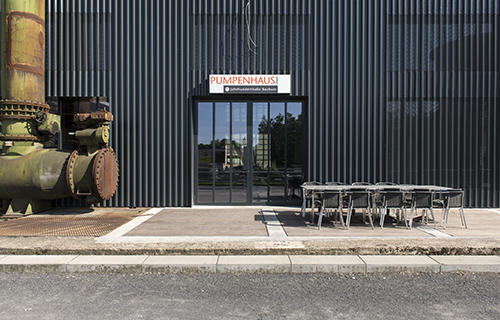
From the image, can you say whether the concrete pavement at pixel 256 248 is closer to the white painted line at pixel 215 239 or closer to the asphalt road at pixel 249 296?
the white painted line at pixel 215 239

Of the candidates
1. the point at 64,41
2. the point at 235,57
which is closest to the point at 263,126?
the point at 235,57

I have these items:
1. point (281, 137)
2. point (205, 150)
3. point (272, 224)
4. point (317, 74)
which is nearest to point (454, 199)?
point (272, 224)

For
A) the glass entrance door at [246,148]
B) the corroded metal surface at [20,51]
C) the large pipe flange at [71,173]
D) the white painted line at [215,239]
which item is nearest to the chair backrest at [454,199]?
the white painted line at [215,239]

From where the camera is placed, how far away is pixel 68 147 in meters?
11.1

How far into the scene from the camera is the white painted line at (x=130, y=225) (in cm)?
700

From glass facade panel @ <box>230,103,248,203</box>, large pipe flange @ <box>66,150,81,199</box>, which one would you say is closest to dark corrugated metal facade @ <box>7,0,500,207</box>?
glass facade panel @ <box>230,103,248,203</box>

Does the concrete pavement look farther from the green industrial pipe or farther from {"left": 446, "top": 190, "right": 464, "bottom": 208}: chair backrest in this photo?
the green industrial pipe

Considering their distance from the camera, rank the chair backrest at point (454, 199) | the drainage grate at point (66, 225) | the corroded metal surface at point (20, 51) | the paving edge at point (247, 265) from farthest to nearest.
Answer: the corroded metal surface at point (20, 51) < the chair backrest at point (454, 199) < the drainage grate at point (66, 225) < the paving edge at point (247, 265)

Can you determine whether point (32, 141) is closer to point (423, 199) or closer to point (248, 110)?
point (248, 110)

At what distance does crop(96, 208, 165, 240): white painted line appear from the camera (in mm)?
7004

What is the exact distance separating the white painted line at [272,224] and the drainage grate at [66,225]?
351cm

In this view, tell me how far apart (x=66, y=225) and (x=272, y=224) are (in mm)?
4826

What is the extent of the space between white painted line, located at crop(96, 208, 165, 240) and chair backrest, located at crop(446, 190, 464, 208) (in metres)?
7.19

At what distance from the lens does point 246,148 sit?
11.1 metres
